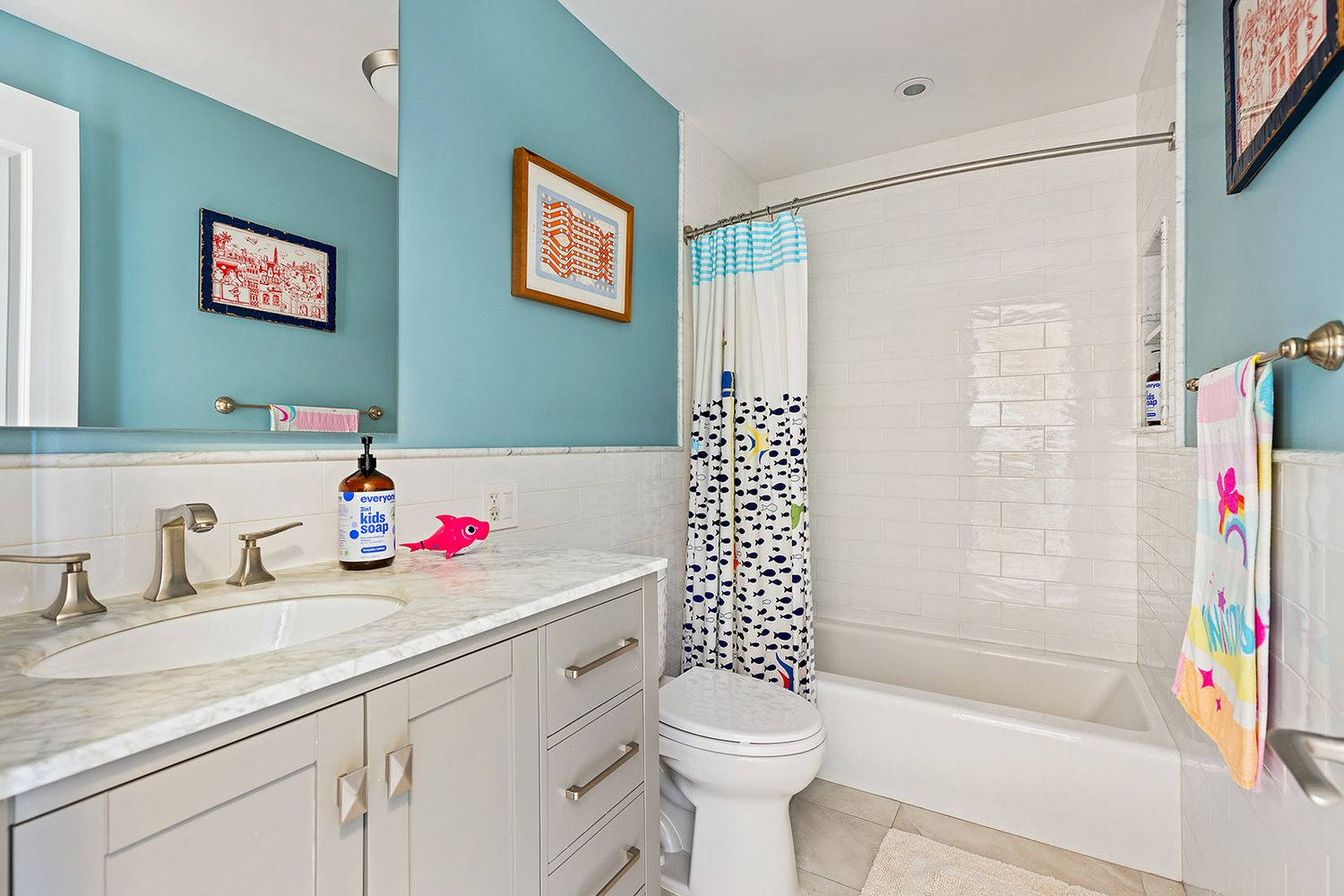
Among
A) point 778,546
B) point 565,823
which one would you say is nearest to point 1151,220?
point 778,546

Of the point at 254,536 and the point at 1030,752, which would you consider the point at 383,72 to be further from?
the point at 1030,752

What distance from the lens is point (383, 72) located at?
142cm

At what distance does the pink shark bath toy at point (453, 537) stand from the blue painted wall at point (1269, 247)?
1471mm

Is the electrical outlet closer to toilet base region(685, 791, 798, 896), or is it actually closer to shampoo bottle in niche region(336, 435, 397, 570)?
shampoo bottle in niche region(336, 435, 397, 570)

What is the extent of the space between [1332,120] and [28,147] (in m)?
1.85

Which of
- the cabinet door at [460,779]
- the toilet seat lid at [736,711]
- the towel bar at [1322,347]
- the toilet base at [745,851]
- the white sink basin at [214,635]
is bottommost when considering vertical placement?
the toilet base at [745,851]

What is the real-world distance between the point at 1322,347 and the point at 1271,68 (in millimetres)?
574

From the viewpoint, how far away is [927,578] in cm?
276

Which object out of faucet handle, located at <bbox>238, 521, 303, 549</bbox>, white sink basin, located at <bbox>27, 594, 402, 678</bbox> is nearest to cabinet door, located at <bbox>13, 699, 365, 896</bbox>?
white sink basin, located at <bbox>27, 594, 402, 678</bbox>

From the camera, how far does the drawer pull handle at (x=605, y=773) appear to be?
3.59 ft

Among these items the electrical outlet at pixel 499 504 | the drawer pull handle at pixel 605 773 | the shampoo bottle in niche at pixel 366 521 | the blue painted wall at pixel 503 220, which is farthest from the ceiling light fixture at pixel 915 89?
the drawer pull handle at pixel 605 773

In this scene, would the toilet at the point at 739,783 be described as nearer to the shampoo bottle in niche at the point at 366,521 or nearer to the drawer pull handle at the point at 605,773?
the drawer pull handle at the point at 605,773

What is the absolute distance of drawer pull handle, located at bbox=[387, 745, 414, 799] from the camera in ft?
2.59

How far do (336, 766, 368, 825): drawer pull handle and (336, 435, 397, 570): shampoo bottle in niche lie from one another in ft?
1.69
